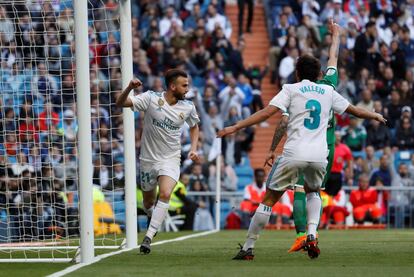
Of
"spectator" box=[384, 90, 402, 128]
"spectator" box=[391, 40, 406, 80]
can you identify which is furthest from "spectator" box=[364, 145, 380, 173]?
"spectator" box=[391, 40, 406, 80]

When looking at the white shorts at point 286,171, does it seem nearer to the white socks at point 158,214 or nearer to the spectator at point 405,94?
the white socks at point 158,214

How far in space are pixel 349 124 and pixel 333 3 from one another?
16.0 ft

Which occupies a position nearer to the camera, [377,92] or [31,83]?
[31,83]

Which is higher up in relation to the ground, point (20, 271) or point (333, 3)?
point (333, 3)

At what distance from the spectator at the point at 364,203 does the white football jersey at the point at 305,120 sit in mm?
12881

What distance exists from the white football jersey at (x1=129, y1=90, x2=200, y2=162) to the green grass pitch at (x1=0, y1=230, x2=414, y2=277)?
1.13 meters

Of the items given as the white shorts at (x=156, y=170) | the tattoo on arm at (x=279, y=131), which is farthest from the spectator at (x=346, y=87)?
the tattoo on arm at (x=279, y=131)

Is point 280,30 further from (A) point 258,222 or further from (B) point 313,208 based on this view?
(A) point 258,222

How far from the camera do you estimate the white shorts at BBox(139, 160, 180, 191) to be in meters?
14.4

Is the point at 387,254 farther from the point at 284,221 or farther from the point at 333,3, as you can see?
the point at 333,3

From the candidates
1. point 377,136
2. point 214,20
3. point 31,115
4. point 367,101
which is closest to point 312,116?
point 31,115

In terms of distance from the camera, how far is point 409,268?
37.6 feet

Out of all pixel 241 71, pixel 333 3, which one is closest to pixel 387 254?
pixel 241 71

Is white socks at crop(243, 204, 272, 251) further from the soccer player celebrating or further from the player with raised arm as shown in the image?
the soccer player celebrating
